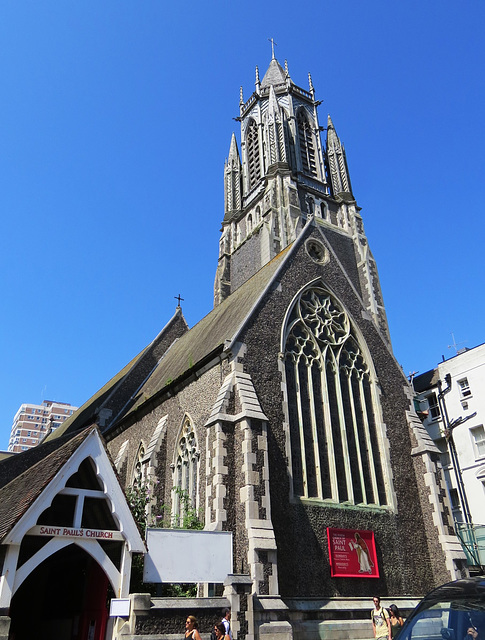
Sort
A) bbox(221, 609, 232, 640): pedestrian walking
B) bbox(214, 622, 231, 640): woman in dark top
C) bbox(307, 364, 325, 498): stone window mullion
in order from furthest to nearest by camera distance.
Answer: bbox(307, 364, 325, 498): stone window mullion → bbox(221, 609, 232, 640): pedestrian walking → bbox(214, 622, 231, 640): woman in dark top

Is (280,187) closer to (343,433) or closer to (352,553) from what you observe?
(343,433)

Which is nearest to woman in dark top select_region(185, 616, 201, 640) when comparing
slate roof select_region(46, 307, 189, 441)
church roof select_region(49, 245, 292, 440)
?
church roof select_region(49, 245, 292, 440)

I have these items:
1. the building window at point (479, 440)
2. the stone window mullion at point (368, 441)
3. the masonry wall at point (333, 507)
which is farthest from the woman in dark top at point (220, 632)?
the building window at point (479, 440)

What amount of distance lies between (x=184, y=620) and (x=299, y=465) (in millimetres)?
6272

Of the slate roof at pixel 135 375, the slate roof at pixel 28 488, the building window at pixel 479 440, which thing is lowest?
the slate roof at pixel 28 488

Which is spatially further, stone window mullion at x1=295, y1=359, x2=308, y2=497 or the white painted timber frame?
stone window mullion at x1=295, y1=359, x2=308, y2=497

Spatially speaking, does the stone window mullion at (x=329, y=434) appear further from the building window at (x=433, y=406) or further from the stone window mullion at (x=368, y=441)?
the building window at (x=433, y=406)

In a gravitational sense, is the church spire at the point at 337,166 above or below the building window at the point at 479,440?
above

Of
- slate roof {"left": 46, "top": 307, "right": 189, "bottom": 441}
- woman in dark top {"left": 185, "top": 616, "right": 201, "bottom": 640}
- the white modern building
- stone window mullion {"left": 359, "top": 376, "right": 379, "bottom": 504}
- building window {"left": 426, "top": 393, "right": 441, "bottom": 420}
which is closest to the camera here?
woman in dark top {"left": 185, "top": 616, "right": 201, "bottom": 640}

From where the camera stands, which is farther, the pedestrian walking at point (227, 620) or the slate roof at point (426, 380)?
the slate roof at point (426, 380)

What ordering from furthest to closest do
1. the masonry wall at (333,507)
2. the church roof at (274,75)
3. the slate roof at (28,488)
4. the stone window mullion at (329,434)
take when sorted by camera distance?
the church roof at (274,75), the stone window mullion at (329,434), the masonry wall at (333,507), the slate roof at (28,488)

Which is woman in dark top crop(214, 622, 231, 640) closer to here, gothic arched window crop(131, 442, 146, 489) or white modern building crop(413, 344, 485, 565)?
gothic arched window crop(131, 442, 146, 489)

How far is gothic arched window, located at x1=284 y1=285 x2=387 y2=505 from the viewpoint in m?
16.4

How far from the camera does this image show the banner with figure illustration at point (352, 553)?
49.4 feet
